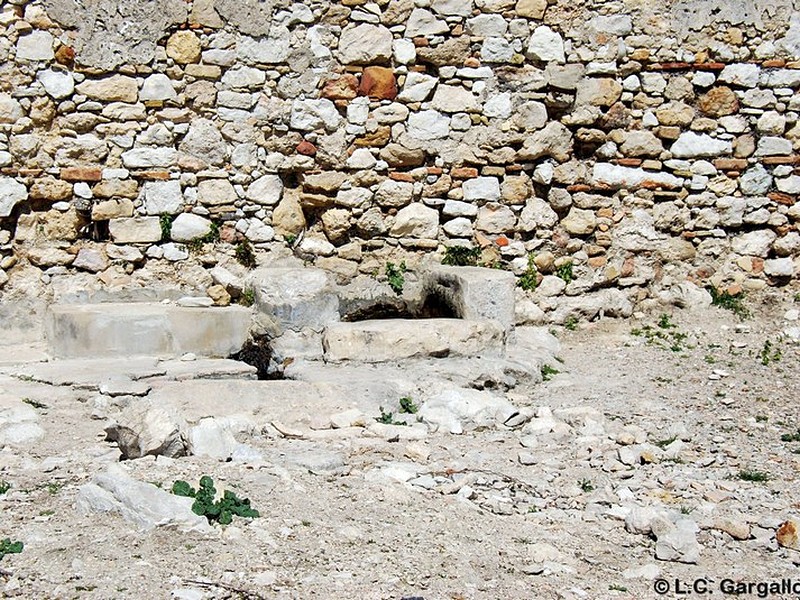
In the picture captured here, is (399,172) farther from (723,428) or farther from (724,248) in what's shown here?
(723,428)

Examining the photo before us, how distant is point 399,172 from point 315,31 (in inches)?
45.2

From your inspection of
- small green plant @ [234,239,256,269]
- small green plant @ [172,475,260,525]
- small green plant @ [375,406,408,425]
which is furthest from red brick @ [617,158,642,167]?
small green plant @ [172,475,260,525]

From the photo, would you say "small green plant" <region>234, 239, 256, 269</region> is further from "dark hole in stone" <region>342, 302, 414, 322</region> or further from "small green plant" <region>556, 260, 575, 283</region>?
"small green plant" <region>556, 260, 575, 283</region>

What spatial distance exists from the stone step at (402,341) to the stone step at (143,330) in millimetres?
820

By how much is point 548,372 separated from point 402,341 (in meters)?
0.98

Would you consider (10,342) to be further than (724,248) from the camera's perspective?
No

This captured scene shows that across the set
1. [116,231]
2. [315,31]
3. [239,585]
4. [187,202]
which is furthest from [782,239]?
[239,585]

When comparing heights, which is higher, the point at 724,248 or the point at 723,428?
the point at 724,248

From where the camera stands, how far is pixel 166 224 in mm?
6520

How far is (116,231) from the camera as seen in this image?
21.2 feet

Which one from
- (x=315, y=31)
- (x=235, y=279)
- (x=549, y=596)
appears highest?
(x=315, y=31)

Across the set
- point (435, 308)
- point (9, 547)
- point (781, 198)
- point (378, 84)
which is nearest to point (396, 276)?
point (435, 308)

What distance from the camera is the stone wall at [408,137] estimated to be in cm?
638

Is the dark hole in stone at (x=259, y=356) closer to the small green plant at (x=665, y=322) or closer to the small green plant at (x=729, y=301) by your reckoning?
the small green plant at (x=665, y=322)
